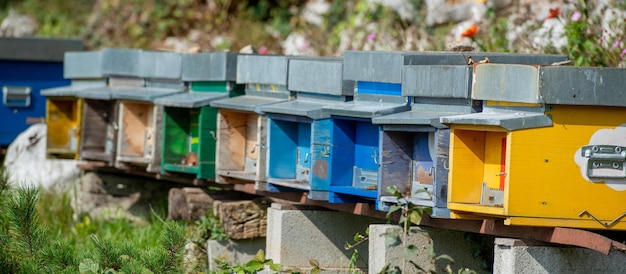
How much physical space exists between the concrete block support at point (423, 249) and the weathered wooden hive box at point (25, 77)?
18.8 feet

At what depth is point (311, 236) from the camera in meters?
7.33

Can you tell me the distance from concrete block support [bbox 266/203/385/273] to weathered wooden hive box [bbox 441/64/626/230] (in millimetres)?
1967

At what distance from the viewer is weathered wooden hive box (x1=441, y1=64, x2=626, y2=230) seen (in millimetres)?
5250

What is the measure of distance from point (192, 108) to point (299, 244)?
170 centimetres

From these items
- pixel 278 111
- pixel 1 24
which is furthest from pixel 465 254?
pixel 1 24

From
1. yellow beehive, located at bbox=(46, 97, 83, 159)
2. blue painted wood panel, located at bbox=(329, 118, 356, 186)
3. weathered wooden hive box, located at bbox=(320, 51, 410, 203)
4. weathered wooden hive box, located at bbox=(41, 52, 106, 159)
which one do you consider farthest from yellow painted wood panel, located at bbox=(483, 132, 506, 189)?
yellow beehive, located at bbox=(46, 97, 83, 159)

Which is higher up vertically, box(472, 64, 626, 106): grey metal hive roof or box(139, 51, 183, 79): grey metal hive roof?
box(139, 51, 183, 79): grey metal hive roof

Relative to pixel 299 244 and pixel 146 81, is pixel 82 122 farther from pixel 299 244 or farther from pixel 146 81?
pixel 299 244

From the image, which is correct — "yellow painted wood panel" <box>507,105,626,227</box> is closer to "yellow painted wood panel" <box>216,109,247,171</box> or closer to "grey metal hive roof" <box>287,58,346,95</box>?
"grey metal hive roof" <box>287,58,346,95</box>

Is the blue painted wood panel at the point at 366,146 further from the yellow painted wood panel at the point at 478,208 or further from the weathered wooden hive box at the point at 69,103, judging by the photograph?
the weathered wooden hive box at the point at 69,103

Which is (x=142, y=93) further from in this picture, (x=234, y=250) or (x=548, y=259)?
(x=548, y=259)

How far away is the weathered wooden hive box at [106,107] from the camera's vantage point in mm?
9180

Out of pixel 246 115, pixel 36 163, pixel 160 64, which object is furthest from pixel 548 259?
pixel 36 163

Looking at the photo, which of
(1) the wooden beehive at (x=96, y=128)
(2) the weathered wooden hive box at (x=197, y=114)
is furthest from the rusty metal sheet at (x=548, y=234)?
(1) the wooden beehive at (x=96, y=128)
